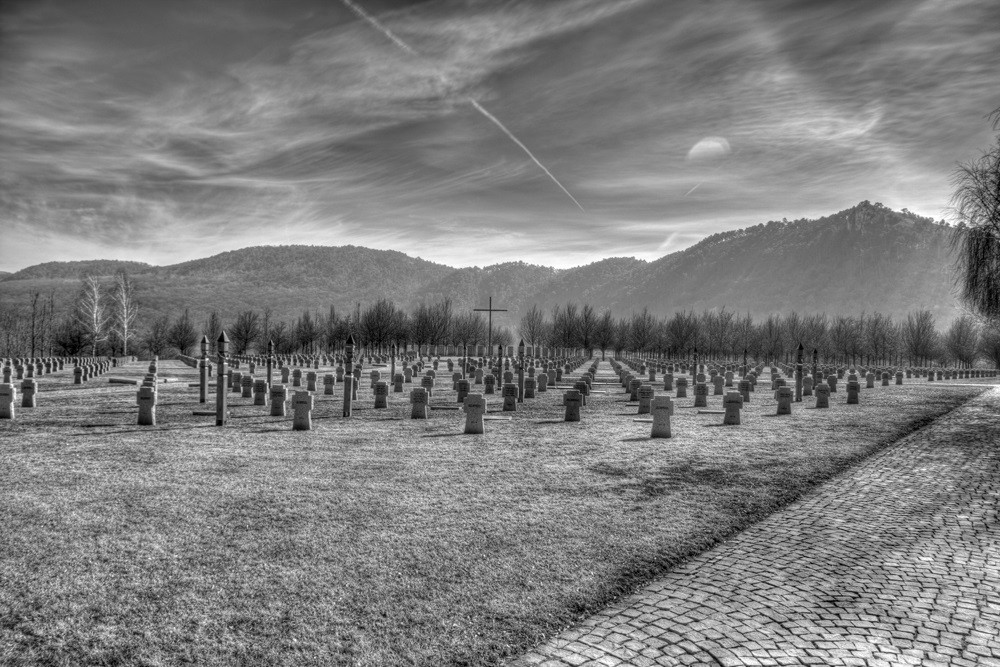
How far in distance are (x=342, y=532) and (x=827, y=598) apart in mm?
4292

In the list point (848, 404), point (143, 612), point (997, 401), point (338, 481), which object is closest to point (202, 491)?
point (338, 481)

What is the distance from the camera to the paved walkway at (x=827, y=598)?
4.02 meters

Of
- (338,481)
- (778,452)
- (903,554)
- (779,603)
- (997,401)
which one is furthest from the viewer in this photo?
(997,401)

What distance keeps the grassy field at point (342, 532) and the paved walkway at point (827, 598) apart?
1.13 feet

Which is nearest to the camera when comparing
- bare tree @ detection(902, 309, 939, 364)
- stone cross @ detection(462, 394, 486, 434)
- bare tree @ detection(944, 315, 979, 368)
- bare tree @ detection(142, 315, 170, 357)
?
stone cross @ detection(462, 394, 486, 434)

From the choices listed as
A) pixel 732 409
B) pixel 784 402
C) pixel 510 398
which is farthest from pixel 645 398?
pixel 784 402

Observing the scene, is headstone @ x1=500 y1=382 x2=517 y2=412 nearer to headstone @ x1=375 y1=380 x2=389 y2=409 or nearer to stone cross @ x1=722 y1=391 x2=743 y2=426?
headstone @ x1=375 y1=380 x2=389 y2=409

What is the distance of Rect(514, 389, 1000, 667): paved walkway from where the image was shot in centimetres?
402

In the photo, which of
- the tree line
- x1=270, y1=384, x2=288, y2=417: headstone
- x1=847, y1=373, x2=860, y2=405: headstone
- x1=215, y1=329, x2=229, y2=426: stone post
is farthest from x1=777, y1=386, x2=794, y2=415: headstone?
the tree line

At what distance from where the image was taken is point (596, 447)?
11805mm

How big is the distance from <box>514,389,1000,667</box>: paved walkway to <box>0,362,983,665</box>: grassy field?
1.13 feet

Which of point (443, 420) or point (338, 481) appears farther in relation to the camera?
point (443, 420)

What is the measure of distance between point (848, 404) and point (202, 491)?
21.8 meters

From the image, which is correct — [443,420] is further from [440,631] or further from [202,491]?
[440,631]
